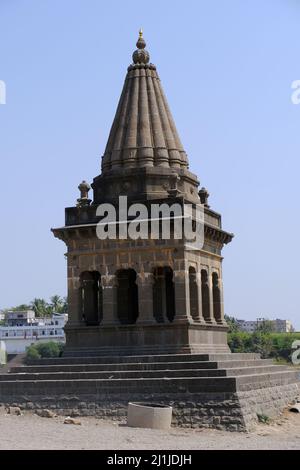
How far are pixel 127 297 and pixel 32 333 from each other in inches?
4195

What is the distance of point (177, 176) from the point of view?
26.6 meters

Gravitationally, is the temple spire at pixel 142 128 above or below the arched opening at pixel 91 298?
above

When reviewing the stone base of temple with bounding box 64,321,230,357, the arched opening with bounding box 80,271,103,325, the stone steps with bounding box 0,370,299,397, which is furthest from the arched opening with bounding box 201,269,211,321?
the stone steps with bounding box 0,370,299,397

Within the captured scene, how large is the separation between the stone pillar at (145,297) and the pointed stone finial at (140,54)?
857cm

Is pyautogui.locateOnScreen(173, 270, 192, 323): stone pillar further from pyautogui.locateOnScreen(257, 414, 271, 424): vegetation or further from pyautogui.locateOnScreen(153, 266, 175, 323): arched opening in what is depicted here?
pyautogui.locateOnScreen(257, 414, 271, 424): vegetation

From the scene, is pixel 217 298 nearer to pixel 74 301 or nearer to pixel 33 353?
pixel 74 301

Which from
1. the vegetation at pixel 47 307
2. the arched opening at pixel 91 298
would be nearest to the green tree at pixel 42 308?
the vegetation at pixel 47 307

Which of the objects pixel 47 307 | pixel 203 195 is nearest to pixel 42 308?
pixel 47 307

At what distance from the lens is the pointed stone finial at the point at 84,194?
88.8 ft

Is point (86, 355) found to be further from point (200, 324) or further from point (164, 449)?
point (164, 449)

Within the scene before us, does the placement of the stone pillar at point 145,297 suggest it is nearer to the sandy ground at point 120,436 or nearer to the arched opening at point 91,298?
the arched opening at point 91,298
